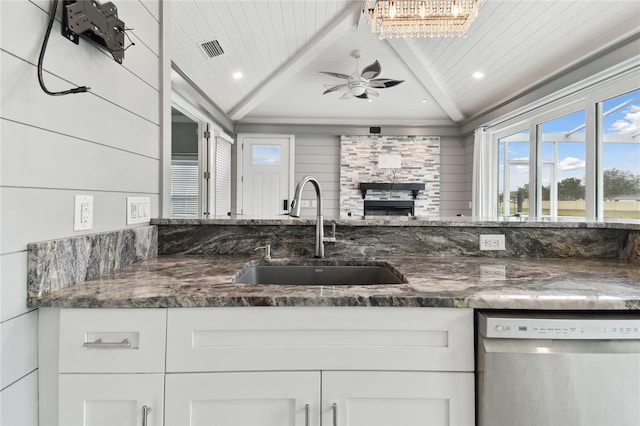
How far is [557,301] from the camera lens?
0.87 m

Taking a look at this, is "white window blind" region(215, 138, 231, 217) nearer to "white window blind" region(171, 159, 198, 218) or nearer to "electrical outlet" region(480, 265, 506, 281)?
"white window blind" region(171, 159, 198, 218)

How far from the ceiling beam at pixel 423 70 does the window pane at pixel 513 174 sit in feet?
3.25

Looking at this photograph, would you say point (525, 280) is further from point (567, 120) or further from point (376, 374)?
point (567, 120)

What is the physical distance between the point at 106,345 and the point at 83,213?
0.43 meters

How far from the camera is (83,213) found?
1.02m

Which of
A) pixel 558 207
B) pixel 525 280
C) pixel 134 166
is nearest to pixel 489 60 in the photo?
pixel 558 207

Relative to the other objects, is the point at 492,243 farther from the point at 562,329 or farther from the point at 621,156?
the point at 621,156

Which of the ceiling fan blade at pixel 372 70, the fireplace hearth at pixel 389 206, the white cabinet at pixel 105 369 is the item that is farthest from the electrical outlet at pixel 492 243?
the fireplace hearth at pixel 389 206

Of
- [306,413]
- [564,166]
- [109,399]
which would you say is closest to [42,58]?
[109,399]

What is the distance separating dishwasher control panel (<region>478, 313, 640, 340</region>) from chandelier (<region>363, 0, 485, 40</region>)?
2.61 metres

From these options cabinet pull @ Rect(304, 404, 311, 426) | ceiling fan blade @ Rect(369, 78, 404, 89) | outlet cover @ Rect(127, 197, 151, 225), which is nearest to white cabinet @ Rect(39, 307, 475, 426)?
cabinet pull @ Rect(304, 404, 311, 426)

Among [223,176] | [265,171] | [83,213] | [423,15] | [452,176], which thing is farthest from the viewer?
[452,176]

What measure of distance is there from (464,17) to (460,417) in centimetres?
296

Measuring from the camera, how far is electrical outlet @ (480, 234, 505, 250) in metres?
1.53
